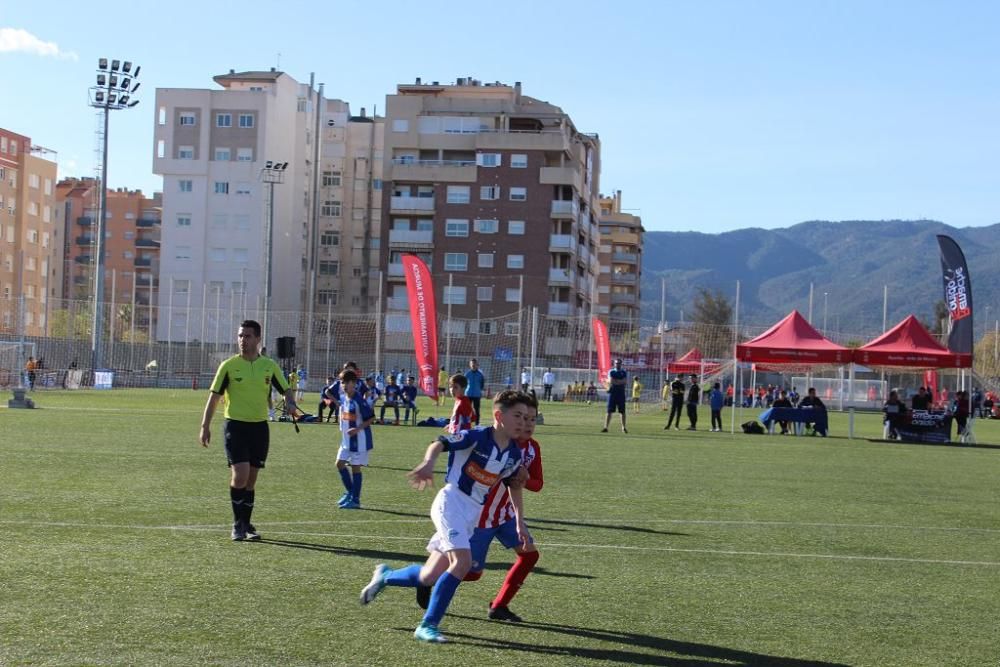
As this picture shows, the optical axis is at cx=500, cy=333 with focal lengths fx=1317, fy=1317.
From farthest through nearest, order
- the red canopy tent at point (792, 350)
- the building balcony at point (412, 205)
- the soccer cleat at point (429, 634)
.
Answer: the building balcony at point (412, 205) < the red canopy tent at point (792, 350) < the soccer cleat at point (429, 634)

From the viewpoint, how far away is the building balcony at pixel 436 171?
94562mm

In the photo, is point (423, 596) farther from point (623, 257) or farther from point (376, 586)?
point (623, 257)

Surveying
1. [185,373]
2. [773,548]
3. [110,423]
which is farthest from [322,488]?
[185,373]

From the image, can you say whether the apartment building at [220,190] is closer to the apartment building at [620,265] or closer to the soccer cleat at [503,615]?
the apartment building at [620,265]

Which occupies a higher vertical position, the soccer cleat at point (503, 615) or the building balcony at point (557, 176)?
the building balcony at point (557, 176)

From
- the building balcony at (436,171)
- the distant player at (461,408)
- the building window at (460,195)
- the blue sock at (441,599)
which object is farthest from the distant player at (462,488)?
the building window at (460,195)

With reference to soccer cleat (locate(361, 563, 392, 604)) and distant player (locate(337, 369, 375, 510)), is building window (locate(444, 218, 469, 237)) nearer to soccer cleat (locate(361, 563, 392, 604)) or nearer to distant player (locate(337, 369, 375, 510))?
distant player (locate(337, 369, 375, 510))

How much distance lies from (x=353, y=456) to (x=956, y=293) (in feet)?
103

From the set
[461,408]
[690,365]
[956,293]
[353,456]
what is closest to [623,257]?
[690,365]

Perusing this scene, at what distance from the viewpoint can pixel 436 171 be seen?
94.9 m

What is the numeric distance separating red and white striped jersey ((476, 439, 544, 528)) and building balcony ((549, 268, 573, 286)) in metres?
86.1

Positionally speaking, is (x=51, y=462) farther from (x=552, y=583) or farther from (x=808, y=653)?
(x=808, y=653)

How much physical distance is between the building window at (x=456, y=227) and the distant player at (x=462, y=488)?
8772 cm

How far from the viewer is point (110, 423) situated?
31156 millimetres
